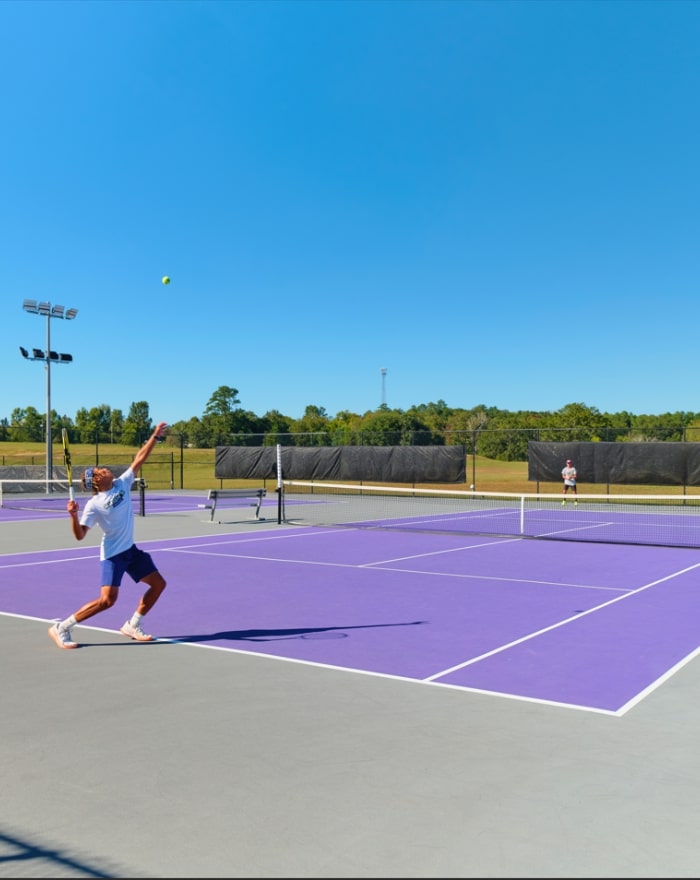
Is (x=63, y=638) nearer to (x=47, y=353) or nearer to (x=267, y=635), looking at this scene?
(x=267, y=635)

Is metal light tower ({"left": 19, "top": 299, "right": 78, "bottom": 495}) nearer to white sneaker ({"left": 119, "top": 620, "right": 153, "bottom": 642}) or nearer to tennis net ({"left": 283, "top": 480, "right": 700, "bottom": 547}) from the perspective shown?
tennis net ({"left": 283, "top": 480, "right": 700, "bottom": 547})

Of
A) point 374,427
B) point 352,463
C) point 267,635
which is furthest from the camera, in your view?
point 374,427

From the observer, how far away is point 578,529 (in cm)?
1938

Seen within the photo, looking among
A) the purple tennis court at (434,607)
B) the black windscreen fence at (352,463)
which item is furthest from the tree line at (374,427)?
the purple tennis court at (434,607)

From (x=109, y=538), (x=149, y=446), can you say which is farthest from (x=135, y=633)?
(x=149, y=446)

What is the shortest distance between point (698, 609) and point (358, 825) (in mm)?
6534

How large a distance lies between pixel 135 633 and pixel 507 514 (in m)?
18.4

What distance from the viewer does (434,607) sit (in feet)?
30.1

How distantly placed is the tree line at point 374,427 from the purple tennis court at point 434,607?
20.0 meters

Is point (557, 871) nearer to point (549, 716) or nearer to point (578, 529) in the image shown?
point (549, 716)

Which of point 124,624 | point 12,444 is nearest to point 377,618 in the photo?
point 124,624

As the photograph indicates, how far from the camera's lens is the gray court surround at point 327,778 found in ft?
11.3

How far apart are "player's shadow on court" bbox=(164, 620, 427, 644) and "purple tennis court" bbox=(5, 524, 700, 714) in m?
0.02

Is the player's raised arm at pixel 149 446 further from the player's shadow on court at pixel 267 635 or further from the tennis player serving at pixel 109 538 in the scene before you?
the player's shadow on court at pixel 267 635
